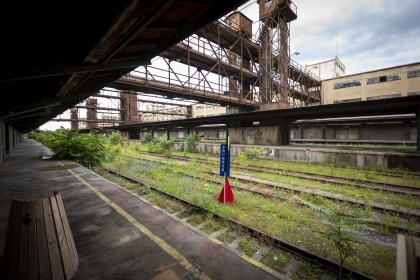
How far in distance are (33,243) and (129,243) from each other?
1.34 meters

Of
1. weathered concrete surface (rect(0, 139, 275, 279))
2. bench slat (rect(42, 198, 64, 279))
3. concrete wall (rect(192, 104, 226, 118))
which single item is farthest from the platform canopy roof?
concrete wall (rect(192, 104, 226, 118))

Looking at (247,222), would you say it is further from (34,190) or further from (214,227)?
(34,190)

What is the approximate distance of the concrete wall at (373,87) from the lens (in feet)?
77.3

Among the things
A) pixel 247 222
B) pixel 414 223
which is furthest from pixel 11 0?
pixel 414 223

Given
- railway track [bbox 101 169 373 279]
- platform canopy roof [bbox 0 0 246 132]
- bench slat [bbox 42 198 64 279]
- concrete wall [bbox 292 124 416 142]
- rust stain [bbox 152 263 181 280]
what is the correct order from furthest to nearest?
concrete wall [bbox 292 124 416 142] → railway track [bbox 101 169 373 279] → platform canopy roof [bbox 0 0 246 132] → rust stain [bbox 152 263 181 280] → bench slat [bbox 42 198 64 279]

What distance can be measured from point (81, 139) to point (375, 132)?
24.3m

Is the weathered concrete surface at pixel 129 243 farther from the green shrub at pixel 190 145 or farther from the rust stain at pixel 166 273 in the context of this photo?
the green shrub at pixel 190 145

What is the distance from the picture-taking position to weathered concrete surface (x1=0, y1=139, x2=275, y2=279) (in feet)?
8.01

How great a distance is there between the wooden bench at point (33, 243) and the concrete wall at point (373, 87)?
3408 centimetres

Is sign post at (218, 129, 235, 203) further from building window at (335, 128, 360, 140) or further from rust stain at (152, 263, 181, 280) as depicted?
building window at (335, 128, 360, 140)

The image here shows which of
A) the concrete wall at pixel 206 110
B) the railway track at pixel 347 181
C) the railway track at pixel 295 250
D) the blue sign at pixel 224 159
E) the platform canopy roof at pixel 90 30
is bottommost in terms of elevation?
the railway track at pixel 295 250

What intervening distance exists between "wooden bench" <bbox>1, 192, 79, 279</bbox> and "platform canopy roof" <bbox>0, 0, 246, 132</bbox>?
2460 millimetres

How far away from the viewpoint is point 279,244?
Result: 11.4 feet

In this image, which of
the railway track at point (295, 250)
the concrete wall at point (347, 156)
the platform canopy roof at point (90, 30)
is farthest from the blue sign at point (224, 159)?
the concrete wall at point (347, 156)
